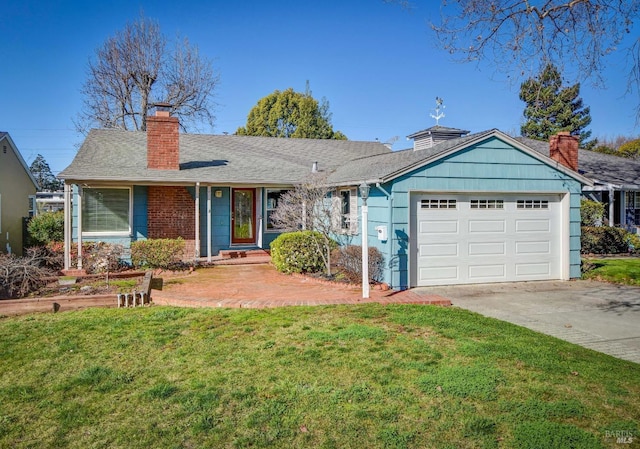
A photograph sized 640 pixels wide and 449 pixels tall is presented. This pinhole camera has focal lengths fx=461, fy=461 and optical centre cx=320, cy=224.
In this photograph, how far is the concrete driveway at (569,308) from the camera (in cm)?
670

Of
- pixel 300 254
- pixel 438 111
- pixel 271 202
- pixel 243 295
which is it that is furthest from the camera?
pixel 271 202

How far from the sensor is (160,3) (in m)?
17.5

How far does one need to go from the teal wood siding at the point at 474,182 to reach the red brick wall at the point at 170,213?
655 centimetres

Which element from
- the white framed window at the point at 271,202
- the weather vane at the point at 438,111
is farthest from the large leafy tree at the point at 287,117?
the weather vane at the point at 438,111

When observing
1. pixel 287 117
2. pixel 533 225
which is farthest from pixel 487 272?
pixel 287 117

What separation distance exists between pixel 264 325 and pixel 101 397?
2.76 meters

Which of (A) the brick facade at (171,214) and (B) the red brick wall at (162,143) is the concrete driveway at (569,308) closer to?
(A) the brick facade at (171,214)

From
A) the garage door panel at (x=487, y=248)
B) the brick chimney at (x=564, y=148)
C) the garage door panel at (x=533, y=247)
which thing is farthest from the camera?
the brick chimney at (x=564, y=148)

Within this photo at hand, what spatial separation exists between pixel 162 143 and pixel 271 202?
4058 millimetres

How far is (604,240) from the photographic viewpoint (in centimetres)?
1700

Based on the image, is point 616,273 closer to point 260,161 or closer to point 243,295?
point 243,295

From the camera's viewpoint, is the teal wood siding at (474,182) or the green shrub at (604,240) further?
the green shrub at (604,240)

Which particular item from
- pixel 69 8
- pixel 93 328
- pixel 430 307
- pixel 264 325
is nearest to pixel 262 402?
pixel 264 325
